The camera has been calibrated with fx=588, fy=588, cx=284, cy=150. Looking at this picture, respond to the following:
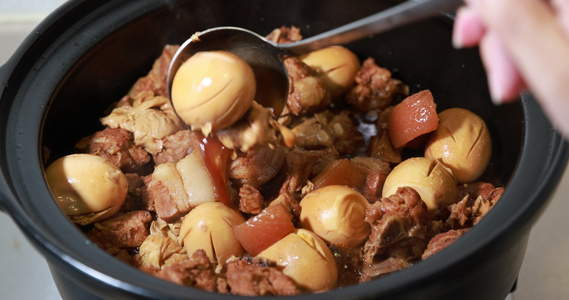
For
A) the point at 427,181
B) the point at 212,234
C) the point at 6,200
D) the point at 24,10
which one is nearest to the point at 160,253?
the point at 212,234

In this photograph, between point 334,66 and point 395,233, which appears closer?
point 395,233

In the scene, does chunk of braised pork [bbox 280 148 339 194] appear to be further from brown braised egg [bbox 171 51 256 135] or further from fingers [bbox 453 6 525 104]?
fingers [bbox 453 6 525 104]

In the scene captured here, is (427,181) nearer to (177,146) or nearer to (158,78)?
(177,146)

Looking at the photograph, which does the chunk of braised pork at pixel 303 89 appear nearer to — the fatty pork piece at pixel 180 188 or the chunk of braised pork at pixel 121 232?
the fatty pork piece at pixel 180 188

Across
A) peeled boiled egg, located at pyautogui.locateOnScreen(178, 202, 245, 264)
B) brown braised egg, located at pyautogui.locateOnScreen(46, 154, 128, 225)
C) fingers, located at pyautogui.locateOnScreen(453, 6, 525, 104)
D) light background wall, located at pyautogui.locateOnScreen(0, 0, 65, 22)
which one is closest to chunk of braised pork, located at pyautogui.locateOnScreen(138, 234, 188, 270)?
peeled boiled egg, located at pyautogui.locateOnScreen(178, 202, 245, 264)

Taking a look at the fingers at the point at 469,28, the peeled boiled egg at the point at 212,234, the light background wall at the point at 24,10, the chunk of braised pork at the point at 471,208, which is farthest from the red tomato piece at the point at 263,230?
the light background wall at the point at 24,10
